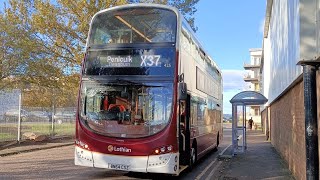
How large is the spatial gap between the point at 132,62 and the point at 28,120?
1147cm

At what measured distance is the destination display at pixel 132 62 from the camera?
9.93 metres

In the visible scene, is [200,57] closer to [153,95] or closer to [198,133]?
[198,133]

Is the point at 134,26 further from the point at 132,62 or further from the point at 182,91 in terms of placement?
the point at 182,91

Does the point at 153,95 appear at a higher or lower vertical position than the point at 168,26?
lower

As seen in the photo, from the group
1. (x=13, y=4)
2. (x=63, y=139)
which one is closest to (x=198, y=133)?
(x=63, y=139)

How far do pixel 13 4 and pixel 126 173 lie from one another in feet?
57.1

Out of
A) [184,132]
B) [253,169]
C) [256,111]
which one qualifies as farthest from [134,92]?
[256,111]

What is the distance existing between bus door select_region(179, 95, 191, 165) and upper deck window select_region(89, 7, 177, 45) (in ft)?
5.91

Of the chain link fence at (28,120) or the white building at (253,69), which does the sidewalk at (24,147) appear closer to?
the chain link fence at (28,120)

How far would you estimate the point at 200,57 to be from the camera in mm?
13773

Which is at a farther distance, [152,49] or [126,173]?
[126,173]

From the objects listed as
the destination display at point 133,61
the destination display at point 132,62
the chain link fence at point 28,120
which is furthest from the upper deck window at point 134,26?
the chain link fence at point 28,120

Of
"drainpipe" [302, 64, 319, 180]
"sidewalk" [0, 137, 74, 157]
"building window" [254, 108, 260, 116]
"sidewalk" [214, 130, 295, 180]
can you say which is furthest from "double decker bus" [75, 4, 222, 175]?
"building window" [254, 108, 260, 116]

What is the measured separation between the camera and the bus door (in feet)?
34.2
